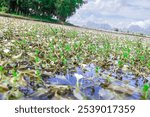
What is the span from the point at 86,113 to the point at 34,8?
265 ft

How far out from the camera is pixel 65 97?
423 cm

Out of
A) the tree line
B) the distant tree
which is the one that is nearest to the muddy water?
the tree line

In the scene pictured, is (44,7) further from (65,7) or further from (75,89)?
(75,89)

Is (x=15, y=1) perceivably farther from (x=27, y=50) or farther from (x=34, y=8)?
(x=27, y=50)

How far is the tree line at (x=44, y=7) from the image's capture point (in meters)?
77.1

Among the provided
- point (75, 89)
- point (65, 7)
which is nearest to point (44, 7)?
point (65, 7)

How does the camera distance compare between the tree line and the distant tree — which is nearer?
the tree line

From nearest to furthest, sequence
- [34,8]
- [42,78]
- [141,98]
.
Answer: [141,98], [42,78], [34,8]

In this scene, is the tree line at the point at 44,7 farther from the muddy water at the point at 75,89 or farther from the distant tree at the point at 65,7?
the muddy water at the point at 75,89

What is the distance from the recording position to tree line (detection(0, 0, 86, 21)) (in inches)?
3034

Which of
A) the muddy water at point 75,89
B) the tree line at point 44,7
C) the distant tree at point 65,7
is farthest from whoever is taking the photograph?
the distant tree at point 65,7

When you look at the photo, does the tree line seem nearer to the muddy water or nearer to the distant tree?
the distant tree

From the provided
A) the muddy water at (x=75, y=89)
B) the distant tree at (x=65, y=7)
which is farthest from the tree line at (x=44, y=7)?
the muddy water at (x=75, y=89)

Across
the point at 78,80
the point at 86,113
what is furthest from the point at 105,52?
the point at 86,113
